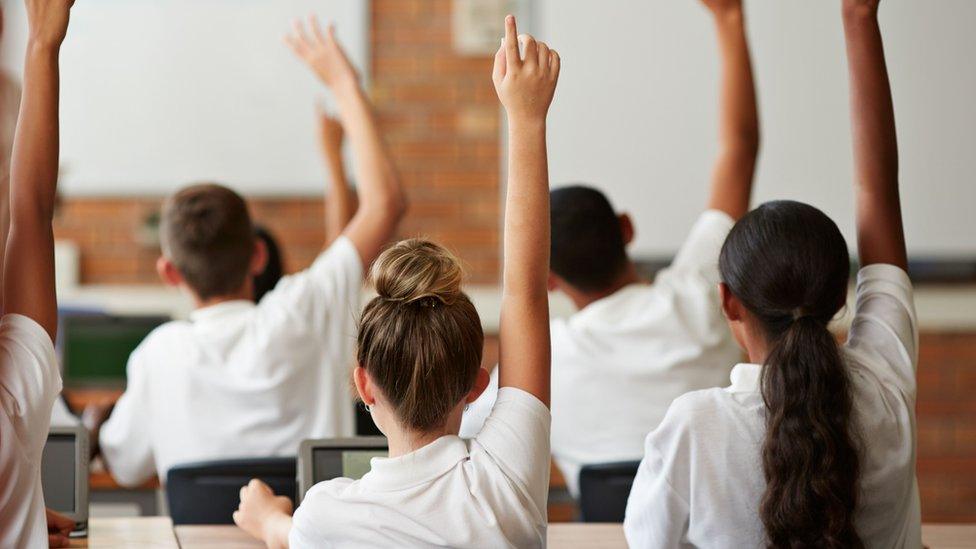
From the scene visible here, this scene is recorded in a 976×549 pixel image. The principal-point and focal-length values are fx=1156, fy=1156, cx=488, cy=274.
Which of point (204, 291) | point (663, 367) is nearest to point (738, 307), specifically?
point (663, 367)

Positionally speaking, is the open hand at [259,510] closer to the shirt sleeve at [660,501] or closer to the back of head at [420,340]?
the back of head at [420,340]

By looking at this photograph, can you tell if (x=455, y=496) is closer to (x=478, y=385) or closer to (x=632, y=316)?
(x=478, y=385)

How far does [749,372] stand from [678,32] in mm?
3715

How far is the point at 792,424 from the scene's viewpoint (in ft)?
4.64

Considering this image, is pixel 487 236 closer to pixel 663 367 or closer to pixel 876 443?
pixel 663 367

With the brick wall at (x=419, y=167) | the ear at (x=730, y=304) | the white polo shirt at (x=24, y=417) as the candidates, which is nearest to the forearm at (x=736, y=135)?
the ear at (x=730, y=304)

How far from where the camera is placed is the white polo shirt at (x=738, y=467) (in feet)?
4.81

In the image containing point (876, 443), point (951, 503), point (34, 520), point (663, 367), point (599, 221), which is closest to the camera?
point (34, 520)

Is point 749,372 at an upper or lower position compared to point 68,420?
upper

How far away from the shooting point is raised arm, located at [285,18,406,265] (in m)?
2.38

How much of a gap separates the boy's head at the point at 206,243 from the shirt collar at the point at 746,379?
131 cm

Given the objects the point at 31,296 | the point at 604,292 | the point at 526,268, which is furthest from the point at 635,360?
the point at 31,296

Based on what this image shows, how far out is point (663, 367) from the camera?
7.59ft

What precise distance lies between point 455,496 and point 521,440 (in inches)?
3.9
